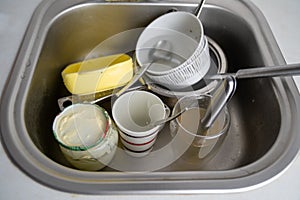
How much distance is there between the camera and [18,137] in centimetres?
47

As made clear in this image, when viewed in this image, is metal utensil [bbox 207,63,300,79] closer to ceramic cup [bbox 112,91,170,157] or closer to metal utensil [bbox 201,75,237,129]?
metal utensil [bbox 201,75,237,129]

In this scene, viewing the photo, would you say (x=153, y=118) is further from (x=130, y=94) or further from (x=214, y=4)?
(x=214, y=4)

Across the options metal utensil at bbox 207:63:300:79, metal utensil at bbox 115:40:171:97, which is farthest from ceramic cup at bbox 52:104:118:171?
metal utensil at bbox 207:63:300:79

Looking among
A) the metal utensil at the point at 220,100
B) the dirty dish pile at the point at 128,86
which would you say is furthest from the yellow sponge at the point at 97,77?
the metal utensil at the point at 220,100

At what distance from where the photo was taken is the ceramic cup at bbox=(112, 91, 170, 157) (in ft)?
1.89

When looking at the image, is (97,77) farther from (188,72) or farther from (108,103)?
(188,72)

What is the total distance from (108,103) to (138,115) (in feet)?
0.38

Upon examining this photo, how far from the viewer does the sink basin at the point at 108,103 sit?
0.43m

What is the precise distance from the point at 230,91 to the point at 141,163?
25 centimetres

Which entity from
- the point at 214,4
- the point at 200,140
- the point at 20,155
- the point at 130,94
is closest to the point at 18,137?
the point at 20,155

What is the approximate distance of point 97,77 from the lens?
63 centimetres

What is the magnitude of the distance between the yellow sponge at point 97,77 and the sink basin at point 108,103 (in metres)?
0.06

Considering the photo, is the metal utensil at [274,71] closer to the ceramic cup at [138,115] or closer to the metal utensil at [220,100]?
the metal utensil at [220,100]

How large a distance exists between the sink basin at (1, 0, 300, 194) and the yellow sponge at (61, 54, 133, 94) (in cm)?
6
